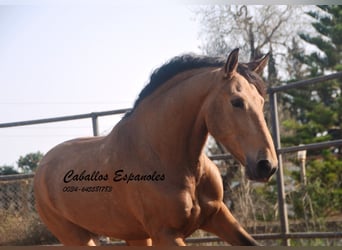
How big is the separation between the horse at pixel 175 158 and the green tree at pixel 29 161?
429 mm

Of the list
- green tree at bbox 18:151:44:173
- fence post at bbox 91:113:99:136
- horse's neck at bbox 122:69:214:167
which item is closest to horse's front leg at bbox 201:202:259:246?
horse's neck at bbox 122:69:214:167

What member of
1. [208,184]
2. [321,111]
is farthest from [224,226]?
[321,111]

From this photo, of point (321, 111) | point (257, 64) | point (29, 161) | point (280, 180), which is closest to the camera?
point (257, 64)

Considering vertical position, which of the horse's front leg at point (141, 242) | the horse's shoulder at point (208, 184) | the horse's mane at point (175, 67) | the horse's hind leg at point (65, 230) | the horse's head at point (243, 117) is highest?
the horse's mane at point (175, 67)

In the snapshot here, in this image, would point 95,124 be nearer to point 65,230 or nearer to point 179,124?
point 65,230

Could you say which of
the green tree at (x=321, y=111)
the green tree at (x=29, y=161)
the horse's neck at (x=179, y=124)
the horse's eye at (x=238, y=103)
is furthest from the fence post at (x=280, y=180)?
the green tree at (x=29, y=161)

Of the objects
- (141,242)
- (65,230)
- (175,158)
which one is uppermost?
(175,158)

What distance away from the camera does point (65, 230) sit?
10.2ft

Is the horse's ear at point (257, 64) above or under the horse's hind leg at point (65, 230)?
above

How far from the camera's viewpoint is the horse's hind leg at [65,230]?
3047 millimetres

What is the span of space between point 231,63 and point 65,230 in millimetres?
1380

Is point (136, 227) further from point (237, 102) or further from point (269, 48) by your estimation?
point (269, 48)

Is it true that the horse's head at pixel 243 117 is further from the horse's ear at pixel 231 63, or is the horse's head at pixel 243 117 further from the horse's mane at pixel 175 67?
the horse's mane at pixel 175 67

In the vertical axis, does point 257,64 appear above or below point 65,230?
above
